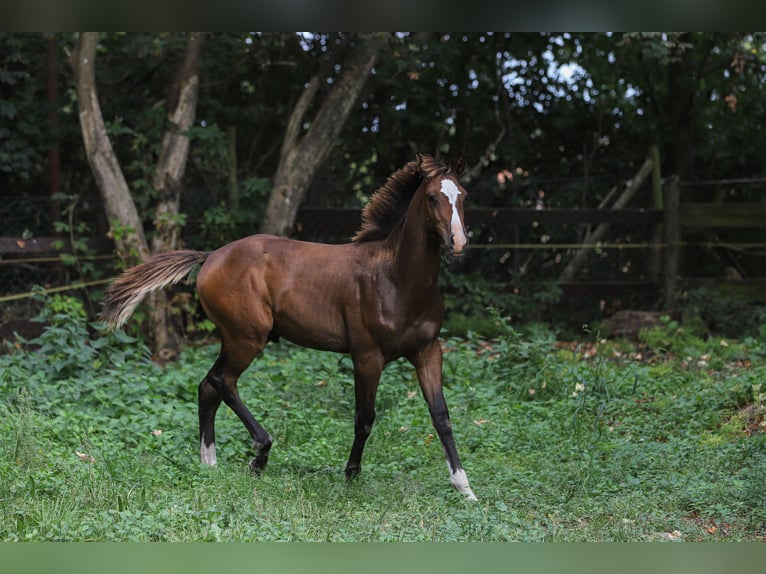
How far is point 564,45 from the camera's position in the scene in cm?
1141

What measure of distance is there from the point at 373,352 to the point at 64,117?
676 centimetres

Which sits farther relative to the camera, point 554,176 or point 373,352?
point 554,176

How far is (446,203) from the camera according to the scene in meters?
4.66

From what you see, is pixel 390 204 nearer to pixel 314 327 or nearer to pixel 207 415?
pixel 314 327

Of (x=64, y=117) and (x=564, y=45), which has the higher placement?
(x=564, y=45)

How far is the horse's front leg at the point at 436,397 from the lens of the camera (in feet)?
16.3

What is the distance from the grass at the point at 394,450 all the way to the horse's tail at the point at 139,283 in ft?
2.61

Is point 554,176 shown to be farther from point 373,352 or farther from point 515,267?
point 373,352

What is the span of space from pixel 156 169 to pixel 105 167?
0.65 metres

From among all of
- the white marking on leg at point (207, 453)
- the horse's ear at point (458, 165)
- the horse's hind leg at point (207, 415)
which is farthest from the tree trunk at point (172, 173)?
the horse's ear at point (458, 165)

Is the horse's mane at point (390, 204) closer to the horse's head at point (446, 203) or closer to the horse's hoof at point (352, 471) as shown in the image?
the horse's head at point (446, 203)

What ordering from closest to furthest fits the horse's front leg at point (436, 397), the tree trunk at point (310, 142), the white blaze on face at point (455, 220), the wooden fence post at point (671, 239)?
the white blaze on face at point (455, 220) → the horse's front leg at point (436, 397) → the tree trunk at point (310, 142) → the wooden fence post at point (671, 239)

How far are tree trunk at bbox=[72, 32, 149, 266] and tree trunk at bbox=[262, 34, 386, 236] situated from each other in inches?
59.2
